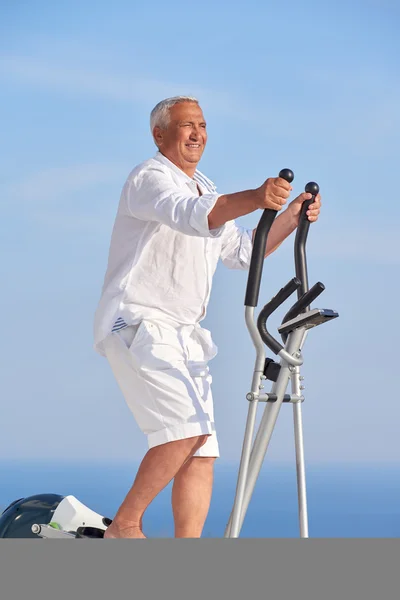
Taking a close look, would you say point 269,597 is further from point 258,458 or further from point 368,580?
point 258,458

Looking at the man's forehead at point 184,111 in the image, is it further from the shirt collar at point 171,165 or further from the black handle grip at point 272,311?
the black handle grip at point 272,311

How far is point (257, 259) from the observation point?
2904mm

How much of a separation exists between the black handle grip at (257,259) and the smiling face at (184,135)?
0.60m

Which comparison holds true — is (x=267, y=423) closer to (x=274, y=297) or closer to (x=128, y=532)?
(x=274, y=297)

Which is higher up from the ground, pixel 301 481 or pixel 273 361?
pixel 273 361

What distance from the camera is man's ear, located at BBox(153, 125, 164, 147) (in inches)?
135

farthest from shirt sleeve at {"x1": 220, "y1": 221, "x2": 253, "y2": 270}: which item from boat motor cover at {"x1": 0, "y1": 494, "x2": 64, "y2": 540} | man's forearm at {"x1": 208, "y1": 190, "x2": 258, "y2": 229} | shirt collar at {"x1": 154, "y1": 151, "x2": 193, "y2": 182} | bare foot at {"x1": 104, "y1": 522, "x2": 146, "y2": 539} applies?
boat motor cover at {"x1": 0, "y1": 494, "x2": 64, "y2": 540}

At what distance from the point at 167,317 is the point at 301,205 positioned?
0.56 meters

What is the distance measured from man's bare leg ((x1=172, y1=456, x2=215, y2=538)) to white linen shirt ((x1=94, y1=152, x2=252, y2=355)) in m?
0.47

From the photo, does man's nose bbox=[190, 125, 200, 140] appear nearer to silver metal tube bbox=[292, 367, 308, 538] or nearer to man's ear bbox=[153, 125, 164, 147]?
man's ear bbox=[153, 125, 164, 147]

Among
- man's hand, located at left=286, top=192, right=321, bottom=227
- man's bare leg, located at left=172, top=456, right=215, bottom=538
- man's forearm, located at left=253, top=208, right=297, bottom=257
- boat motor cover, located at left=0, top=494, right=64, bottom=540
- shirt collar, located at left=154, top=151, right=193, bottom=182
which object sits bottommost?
boat motor cover, located at left=0, top=494, right=64, bottom=540

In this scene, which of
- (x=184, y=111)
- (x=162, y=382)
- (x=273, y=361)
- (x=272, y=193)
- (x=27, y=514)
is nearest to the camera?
(x=272, y=193)

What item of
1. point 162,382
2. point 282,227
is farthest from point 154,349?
point 282,227

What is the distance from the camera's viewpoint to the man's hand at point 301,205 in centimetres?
321
